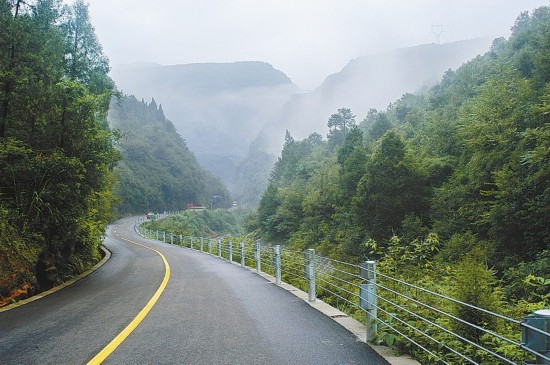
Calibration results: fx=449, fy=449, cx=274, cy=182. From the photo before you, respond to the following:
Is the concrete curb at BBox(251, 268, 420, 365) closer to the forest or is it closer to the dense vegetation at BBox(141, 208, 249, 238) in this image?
the forest

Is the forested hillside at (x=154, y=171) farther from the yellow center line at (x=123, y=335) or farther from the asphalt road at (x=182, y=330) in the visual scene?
the yellow center line at (x=123, y=335)

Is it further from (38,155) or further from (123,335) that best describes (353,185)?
(123,335)

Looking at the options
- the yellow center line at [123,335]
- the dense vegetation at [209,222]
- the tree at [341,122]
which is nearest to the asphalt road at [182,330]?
the yellow center line at [123,335]

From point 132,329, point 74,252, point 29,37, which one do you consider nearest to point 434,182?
point 74,252

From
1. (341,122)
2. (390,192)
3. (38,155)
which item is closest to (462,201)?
(390,192)

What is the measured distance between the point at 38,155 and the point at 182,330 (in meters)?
8.77

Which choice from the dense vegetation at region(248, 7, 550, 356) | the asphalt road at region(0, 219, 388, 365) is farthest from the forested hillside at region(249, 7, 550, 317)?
the asphalt road at region(0, 219, 388, 365)

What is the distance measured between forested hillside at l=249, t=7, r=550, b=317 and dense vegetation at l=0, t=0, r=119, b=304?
9.65 metres

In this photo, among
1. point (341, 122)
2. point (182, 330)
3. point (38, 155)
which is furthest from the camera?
point (341, 122)

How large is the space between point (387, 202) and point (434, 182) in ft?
16.8

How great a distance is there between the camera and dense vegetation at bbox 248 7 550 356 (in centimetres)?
1728

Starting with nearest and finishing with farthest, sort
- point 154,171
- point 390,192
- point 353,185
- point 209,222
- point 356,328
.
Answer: point 356,328 < point 390,192 < point 353,185 < point 209,222 < point 154,171

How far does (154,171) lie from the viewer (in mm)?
133625

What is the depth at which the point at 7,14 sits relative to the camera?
1312 centimetres
